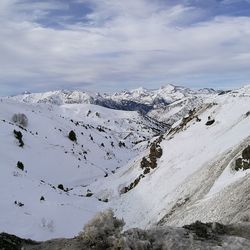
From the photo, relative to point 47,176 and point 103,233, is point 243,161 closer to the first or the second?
point 103,233

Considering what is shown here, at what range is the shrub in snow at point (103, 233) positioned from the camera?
920 cm

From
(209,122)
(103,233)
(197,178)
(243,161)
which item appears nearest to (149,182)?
(197,178)

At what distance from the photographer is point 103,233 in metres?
9.60

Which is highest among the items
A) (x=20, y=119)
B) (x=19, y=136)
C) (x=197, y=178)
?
(x=20, y=119)

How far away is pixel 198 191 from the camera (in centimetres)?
3148

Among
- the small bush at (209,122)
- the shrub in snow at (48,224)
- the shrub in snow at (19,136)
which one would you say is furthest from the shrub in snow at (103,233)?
the shrub in snow at (19,136)

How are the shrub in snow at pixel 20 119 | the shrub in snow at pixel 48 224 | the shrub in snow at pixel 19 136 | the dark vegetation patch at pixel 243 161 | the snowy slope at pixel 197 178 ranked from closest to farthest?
the snowy slope at pixel 197 178 < the shrub in snow at pixel 48 224 < the dark vegetation patch at pixel 243 161 < the shrub in snow at pixel 19 136 < the shrub in snow at pixel 20 119

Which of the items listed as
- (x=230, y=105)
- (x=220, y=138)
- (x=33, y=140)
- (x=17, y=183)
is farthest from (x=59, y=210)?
(x=33, y=140)

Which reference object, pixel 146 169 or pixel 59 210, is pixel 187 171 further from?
pixel 59 210

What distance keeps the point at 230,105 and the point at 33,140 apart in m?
32.0

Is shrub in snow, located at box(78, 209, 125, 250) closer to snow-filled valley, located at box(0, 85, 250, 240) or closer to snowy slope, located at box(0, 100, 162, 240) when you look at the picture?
snow-filled valley, located at box(0, 85, 250, 240)

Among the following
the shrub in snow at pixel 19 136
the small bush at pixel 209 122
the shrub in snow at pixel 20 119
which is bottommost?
the small bush at pixel 209 122

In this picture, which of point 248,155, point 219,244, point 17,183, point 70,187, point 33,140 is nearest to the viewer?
point 219,244

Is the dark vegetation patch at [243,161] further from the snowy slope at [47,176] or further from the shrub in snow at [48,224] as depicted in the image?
the shrub in snow at [48,224]
